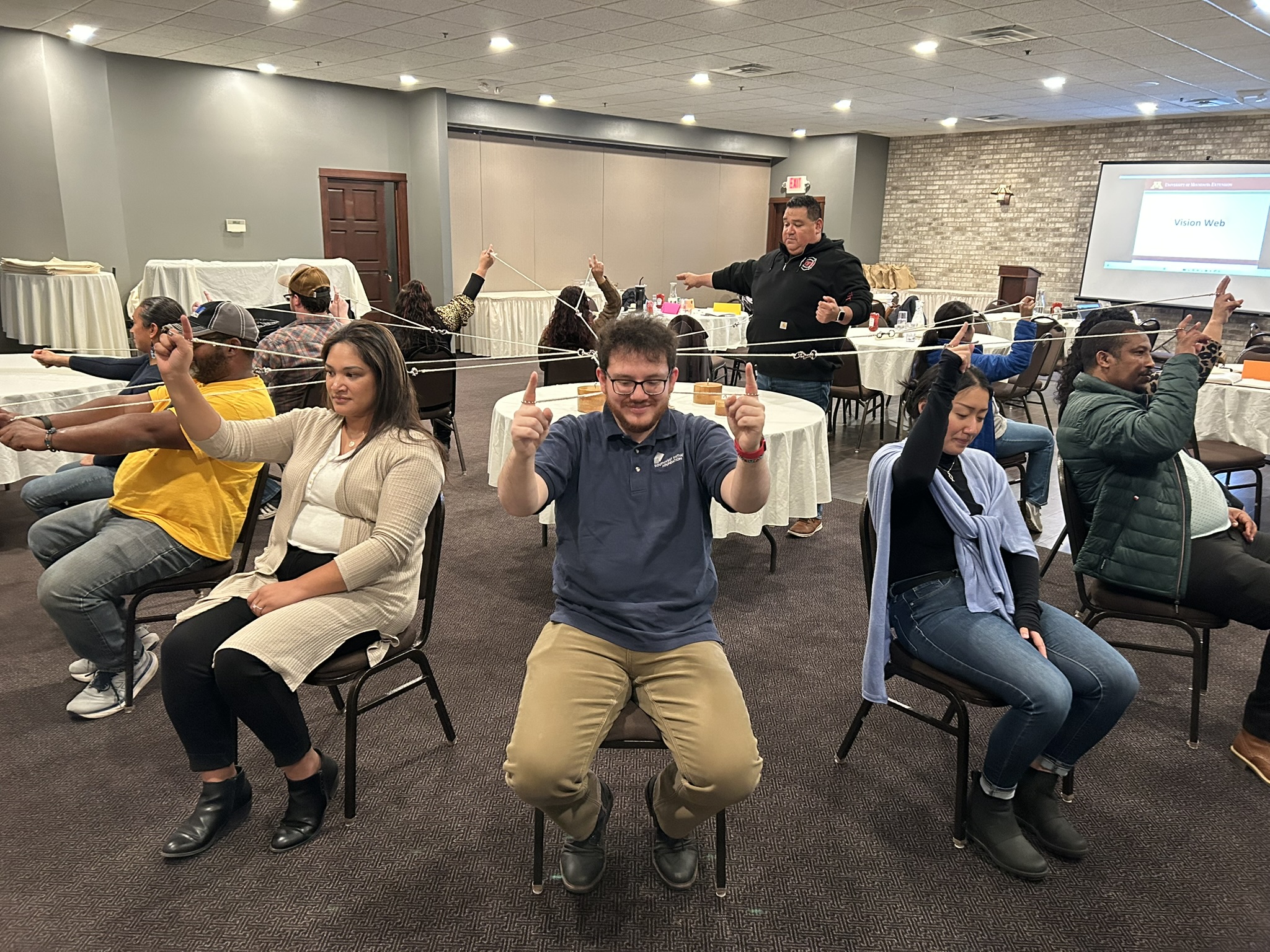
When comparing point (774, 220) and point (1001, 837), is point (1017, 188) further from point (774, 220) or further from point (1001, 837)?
point (1001, 837)

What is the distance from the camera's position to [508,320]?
10.2 m

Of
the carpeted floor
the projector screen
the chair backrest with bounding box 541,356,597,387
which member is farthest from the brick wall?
the carpeted floor

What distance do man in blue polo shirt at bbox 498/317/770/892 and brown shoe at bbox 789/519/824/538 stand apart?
93.2 inches

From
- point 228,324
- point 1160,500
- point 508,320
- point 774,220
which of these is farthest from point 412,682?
point 774,220

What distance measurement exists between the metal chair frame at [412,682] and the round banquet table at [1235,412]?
401cm

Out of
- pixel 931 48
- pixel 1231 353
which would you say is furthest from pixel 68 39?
pixel 1231 353

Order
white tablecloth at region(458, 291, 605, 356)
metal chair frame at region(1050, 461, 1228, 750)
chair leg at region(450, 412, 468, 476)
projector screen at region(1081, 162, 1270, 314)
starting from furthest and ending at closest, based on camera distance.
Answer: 1. white tablecloth at region(458, 291, 605, 356)
2. projector screen at region(1081, 162, 1270, 314)
3. chair leg at region(450, 412, 468, 476)
4. metal chair frame at region(1050, 461, 1228, 750)

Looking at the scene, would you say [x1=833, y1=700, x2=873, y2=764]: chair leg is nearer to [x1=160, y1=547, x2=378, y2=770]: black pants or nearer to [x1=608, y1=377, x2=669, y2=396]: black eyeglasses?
[x1=608, y1=377, x2=669, y2=396]: black eyeglasses

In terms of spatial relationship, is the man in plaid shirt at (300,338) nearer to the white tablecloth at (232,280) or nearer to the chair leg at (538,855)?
the chair leg at (538,855)

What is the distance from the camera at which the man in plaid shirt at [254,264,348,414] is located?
3.97 meters

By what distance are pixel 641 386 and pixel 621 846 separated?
3.68 ft

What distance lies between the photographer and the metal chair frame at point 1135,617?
244 cm

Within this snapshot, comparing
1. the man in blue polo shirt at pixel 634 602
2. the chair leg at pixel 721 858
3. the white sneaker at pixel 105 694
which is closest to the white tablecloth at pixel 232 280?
the white sneaker at pixel 105 694

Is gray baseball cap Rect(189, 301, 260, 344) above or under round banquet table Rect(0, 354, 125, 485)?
above
